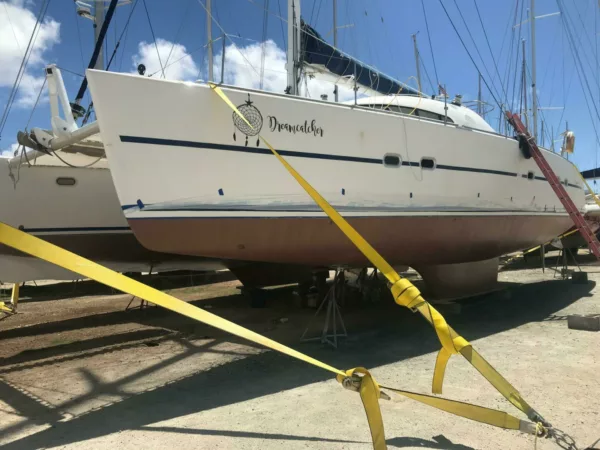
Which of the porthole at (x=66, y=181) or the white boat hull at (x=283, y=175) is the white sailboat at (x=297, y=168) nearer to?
the white boat hull at (x=283, y=175)

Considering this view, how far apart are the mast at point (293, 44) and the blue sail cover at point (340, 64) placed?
22 cm

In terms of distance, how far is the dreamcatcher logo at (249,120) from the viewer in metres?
4.21

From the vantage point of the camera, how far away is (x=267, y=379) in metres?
4.09

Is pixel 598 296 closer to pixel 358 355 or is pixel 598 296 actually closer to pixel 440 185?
pixel 440 185

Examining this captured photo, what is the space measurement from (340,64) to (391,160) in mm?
2260

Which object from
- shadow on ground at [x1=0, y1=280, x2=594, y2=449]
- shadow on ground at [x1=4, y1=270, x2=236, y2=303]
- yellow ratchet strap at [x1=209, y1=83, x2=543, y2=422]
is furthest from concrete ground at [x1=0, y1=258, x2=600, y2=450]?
shadow on ground at [x1=4, y1=270, x2=236, y2=303]

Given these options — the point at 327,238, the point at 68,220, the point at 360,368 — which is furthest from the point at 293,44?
the point at 360,368

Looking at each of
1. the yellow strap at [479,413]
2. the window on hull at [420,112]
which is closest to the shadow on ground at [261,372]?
the yellow strap at [479,413]

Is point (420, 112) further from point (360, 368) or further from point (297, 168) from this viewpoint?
point (360, 368)

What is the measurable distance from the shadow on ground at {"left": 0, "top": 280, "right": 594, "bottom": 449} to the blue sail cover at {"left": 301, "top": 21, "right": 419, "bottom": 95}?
2.99m

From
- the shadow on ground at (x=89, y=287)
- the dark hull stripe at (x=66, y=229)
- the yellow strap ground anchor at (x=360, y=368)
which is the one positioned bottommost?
the shadow on ground at (x=89, y=287)

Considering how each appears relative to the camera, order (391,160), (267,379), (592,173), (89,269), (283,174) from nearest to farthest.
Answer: (89,269) → (267,379) → (283,174) → (391,160) → (592,173)

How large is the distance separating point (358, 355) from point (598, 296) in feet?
17.3

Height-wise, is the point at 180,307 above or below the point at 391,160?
below
